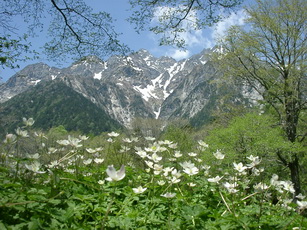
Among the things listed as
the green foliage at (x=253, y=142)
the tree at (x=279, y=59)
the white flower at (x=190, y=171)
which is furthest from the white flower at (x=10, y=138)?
the tree at (x=279, y=59)

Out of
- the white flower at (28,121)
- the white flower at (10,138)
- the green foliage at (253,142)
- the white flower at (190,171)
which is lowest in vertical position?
the white flower at (190,171)

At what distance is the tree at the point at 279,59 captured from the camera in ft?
40.7

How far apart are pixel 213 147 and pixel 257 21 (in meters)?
7.49

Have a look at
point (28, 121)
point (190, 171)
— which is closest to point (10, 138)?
point (28, 121)

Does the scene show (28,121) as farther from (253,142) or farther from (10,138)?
(253,142)

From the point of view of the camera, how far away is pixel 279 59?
13312mm

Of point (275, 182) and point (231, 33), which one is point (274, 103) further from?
point (275, 182)

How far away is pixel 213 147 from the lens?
11.3 metres

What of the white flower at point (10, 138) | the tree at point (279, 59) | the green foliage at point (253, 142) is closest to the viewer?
the white flower at point (10, 138)

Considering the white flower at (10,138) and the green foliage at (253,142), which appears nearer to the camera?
the white flower at (10,138)

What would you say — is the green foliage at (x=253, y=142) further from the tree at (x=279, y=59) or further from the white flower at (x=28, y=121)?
the white flower at (x=28, y=121)

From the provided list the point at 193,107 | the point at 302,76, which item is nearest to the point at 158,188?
the point at 302,76

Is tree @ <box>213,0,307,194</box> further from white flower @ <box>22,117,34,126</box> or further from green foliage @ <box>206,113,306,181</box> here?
white flower @ <box>22,117,34,126</box>

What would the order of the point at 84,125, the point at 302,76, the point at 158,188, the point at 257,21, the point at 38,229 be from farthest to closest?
the point at 84,125
the point at 257,21
the point at 302,76
the point at 158,188
the point at 38,229
